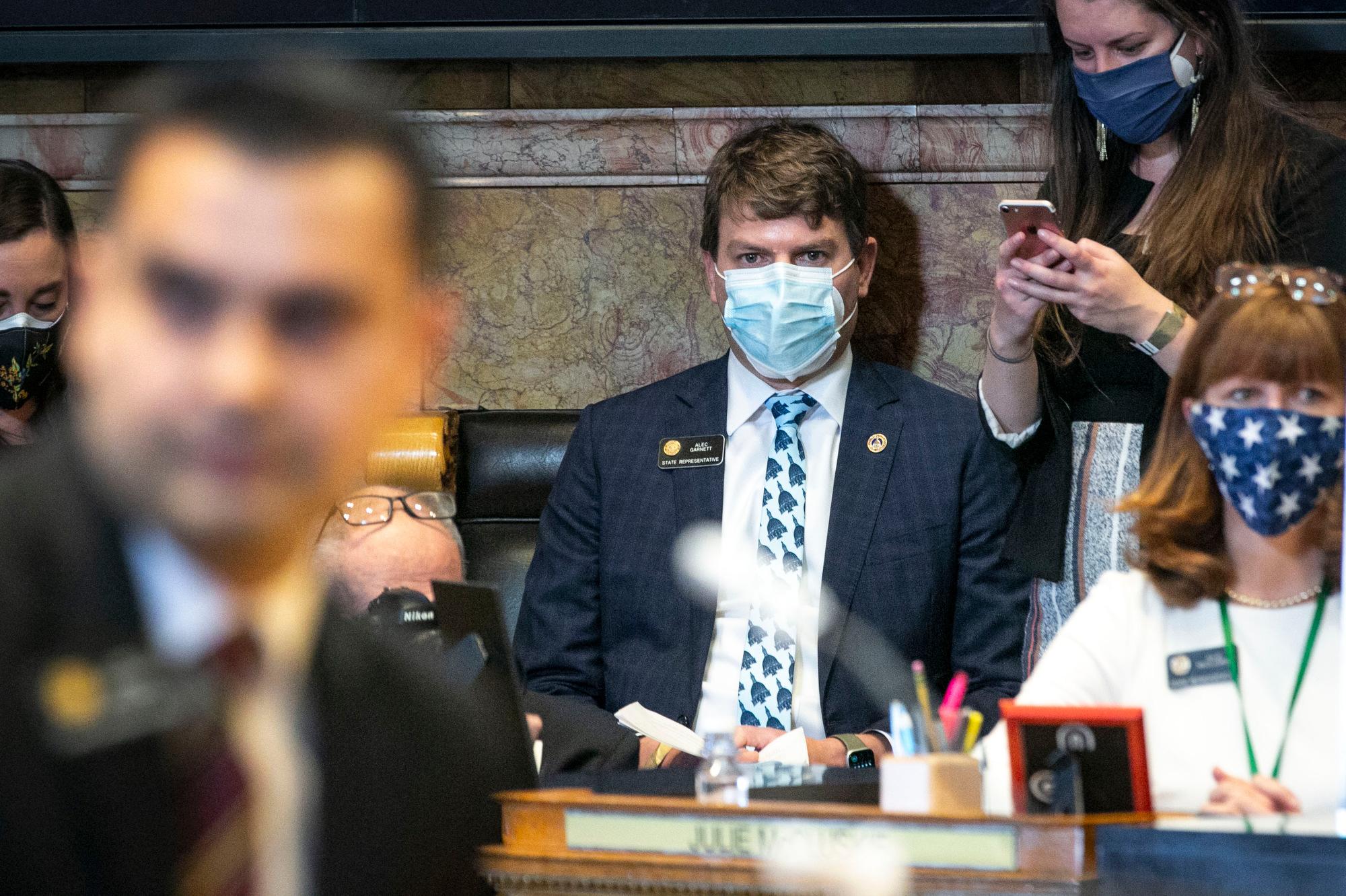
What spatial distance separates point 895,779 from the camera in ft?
3.53

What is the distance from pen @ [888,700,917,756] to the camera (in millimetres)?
1168

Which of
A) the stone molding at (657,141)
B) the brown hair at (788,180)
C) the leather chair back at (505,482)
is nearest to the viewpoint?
the brown hair at (788,180)

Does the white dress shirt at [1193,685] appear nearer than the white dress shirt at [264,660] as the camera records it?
No

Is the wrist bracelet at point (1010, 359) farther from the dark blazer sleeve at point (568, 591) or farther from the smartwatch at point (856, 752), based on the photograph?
the dark blazer sleeve at point (568, 591)

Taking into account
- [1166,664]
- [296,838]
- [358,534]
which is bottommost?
[1166,664]

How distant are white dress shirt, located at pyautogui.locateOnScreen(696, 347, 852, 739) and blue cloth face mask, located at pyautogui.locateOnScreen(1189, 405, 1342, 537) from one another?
1.09m

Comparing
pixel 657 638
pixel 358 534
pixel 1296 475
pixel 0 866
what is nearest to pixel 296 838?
pixel 0 866

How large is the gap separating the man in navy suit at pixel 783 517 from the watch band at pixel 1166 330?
493 mm

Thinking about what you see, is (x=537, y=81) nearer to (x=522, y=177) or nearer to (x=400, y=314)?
(x=522, y=177)

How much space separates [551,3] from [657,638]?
1576 millimetres

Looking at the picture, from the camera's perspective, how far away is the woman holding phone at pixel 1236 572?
4.65 ft

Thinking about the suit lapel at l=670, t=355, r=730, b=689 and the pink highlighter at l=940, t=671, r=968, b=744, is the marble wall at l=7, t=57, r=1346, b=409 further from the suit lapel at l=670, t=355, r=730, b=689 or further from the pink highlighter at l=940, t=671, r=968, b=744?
the pink highlighter at l=940, t=671, r=968, b=744

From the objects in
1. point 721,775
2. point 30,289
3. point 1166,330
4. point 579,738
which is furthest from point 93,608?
point 30,289

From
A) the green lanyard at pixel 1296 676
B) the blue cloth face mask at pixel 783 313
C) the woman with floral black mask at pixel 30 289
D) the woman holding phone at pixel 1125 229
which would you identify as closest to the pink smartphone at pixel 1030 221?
the woman holding phone at pixel 1125 229
